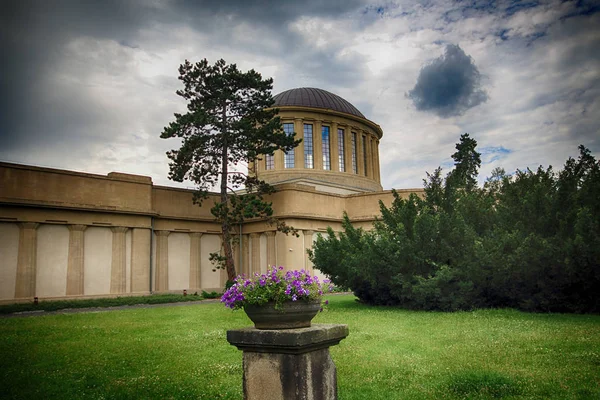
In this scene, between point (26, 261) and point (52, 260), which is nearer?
point (26, 261)

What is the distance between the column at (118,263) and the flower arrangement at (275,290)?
2710cm

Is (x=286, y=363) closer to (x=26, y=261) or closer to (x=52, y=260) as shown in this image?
(x=26, y=261)

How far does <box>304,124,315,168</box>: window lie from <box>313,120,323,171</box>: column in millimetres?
419

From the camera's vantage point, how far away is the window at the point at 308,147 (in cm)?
4475

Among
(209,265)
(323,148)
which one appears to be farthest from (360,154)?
(209,265)

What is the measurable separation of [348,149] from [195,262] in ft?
64.8

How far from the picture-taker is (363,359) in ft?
32.2

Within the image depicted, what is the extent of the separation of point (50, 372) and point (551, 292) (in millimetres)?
15588

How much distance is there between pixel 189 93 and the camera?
99.6 feet

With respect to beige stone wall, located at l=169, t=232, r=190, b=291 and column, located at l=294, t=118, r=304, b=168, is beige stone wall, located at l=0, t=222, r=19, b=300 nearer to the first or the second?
beige stone wall, located at l=169, t=232, r=190, b=291

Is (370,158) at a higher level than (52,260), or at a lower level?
higher

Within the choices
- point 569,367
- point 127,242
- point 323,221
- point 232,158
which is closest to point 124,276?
point 127,242

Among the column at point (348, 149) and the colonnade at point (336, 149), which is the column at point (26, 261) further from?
the column at point (348, 149)

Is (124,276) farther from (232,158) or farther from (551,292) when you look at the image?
(551,292)
